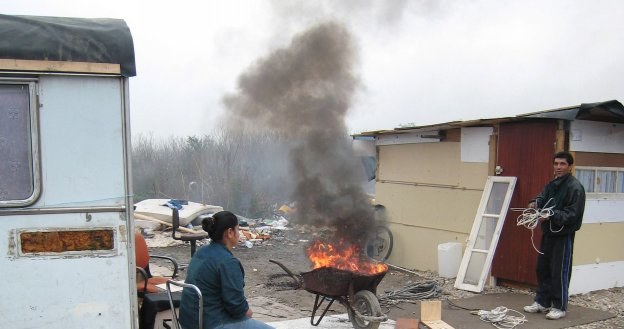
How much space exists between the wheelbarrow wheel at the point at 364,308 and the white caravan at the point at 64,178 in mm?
3006

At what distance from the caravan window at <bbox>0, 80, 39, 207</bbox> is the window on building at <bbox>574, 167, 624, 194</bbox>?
24.0 ft

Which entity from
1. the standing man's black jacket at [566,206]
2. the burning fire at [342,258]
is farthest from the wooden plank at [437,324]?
the standing man's black jacket at [566,206]

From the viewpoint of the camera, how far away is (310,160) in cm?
880

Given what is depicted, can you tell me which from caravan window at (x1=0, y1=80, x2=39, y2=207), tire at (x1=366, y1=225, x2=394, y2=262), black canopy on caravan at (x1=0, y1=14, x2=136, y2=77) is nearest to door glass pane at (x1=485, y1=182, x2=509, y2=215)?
tire at (x1=366, y1=225, x2=394, y2=262)

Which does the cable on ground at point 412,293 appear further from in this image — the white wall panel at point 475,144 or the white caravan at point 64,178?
the white caravan at point 64,178

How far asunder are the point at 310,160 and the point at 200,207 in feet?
19.5

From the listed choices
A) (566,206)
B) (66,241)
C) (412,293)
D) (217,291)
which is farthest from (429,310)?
(66,241)

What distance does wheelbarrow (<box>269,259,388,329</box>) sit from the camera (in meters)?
5.45

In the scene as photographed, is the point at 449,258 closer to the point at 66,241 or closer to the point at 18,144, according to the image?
the point at 66,241

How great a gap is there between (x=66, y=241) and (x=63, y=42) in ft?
4.07

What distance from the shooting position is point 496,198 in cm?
811

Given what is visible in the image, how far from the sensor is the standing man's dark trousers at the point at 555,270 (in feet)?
20.7

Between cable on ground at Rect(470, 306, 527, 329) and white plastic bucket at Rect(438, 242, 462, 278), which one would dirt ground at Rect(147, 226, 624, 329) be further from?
cable on ground at Rect(470, 306, 527, 329)

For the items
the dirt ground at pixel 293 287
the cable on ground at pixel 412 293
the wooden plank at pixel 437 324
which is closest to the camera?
the wooden plank at pixel 437 324
